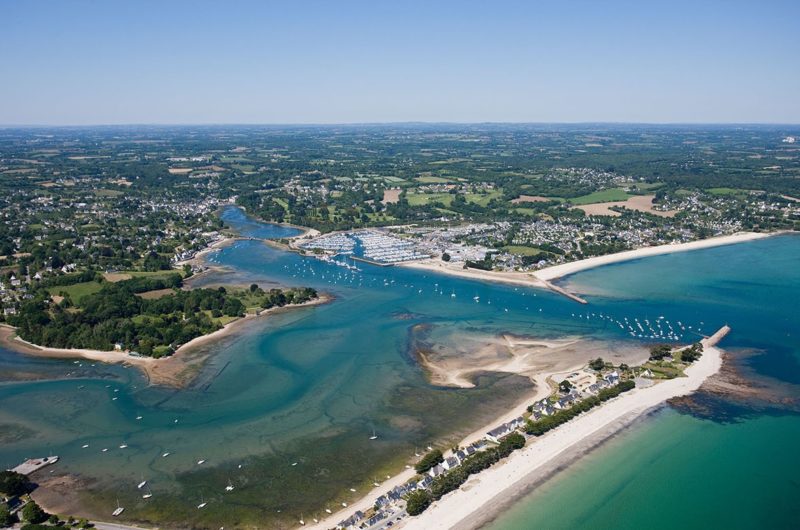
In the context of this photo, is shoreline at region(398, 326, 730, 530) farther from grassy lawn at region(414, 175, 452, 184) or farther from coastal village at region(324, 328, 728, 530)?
grassy lawn at region(414, 175, 452, 184)

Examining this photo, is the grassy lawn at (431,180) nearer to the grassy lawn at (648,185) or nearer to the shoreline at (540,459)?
the grassy lawn at (648,185)

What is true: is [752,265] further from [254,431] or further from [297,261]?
[254,431]

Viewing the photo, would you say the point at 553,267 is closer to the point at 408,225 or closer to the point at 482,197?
the point at 408,225

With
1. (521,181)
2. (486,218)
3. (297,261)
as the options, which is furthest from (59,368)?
(521,181)

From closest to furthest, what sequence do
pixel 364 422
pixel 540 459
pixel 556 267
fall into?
1. pixel 540 459
2. pixel 364 422
3. pixel 556 267

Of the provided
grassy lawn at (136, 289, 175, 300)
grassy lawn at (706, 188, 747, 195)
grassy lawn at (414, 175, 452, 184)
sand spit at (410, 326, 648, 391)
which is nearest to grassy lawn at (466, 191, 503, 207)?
grassy lawn at (414, 175, 452, 184)

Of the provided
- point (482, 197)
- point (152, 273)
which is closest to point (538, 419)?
point (152, 273)

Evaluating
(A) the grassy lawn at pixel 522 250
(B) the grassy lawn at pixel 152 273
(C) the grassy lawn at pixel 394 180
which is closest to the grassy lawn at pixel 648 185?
(C) the grassy lawn at pixel 394 180
